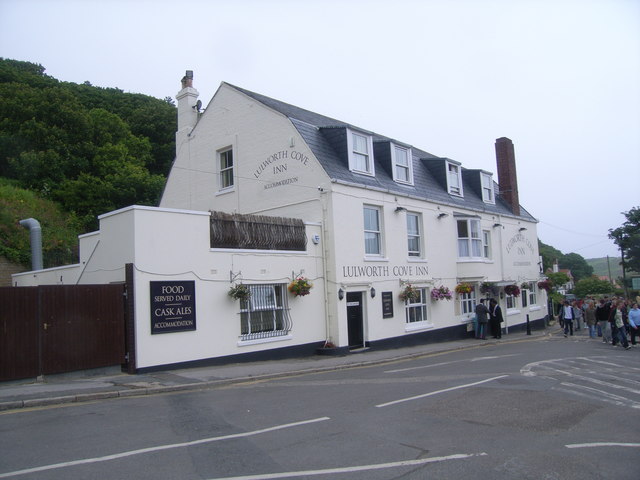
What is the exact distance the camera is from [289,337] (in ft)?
54.6

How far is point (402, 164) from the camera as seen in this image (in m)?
22.6

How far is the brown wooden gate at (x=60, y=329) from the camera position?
11516 mm

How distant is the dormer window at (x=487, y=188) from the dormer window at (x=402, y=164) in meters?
7.73

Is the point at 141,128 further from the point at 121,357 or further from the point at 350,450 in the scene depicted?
the point at 350,450

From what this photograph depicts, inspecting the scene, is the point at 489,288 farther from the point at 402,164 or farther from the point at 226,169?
the point at 226,169

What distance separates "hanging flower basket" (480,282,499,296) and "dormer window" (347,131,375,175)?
9709 millimetres

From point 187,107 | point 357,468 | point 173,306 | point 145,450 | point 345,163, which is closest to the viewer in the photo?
point 357,468

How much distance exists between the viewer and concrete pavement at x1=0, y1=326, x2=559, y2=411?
9.91m

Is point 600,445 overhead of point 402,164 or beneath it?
beneath

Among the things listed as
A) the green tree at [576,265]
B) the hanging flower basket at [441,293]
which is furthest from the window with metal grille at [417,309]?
the green tree at [576,265]

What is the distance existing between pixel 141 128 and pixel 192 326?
3311 centimetres

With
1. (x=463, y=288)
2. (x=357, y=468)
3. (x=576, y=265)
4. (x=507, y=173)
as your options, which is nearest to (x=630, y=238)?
(x=507, y=173)

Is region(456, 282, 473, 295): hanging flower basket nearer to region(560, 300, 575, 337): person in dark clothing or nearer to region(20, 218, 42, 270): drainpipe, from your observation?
region(560, 300, 575, 337): person in dark clothing

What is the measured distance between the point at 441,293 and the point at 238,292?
35.9 feet
